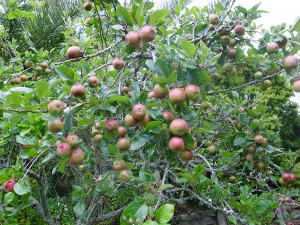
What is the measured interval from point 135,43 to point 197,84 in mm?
378

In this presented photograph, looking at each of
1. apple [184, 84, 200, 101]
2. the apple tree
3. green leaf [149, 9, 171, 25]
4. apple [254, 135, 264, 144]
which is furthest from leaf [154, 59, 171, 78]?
apple [254, 135, 264, 144]

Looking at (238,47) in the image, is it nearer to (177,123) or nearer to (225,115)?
(225,115)

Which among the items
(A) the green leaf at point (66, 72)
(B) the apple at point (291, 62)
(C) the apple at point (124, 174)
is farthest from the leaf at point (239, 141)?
(A) the green leaf at point (66, 72)

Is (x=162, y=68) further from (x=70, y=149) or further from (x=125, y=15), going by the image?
(x=70, y=149)

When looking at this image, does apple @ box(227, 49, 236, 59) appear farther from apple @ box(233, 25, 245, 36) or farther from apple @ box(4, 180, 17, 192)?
apple @ box(4, 180, 17, 192)

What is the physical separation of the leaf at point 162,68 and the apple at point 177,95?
0.24ft

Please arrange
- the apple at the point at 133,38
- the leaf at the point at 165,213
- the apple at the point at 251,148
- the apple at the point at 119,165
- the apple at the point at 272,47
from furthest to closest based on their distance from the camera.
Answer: the apple at the point at 251,148 → the apple at the point at 272,47 → the apple at the point at 119,165 → the apple at the point at 133,38 → the leaf at the point at 165,213

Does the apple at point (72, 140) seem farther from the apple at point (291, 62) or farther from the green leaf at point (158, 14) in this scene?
the apple at point (291, 62)

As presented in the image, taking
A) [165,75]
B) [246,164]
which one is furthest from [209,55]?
[246,164]

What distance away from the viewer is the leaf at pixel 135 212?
46.6 inches

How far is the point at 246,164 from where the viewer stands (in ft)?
8.10

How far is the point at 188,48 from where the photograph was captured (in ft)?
4.52

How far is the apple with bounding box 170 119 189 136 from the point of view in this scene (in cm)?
131

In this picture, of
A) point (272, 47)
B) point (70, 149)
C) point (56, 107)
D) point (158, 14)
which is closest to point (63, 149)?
point (70, 149)
